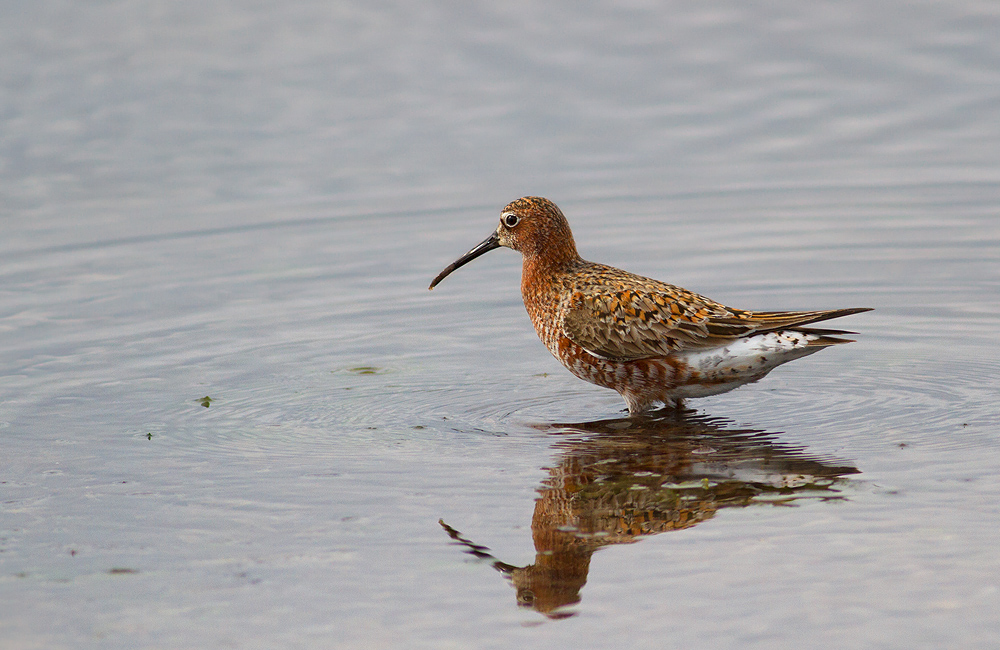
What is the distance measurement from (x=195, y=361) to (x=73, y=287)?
283 centimetres

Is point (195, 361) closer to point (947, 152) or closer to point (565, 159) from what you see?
point (565, 159)

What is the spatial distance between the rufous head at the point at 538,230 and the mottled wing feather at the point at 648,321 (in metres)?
0.72

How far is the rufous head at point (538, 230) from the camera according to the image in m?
11.2

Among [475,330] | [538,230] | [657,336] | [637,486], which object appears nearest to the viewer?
[637,486]

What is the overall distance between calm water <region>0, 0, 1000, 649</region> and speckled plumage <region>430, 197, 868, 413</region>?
0.33m

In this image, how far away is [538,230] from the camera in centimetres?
1124

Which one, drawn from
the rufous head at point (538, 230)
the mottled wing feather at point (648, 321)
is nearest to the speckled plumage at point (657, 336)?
the mottled wing feather at point (648, 321)

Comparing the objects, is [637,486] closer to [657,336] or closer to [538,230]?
[657,336]

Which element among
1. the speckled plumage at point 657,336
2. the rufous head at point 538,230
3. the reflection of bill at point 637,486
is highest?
the rufous head at point 538,230

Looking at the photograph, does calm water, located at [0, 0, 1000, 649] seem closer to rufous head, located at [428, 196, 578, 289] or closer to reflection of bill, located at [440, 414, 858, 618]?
reflection of bill, located at [440, 414, 858, 618]

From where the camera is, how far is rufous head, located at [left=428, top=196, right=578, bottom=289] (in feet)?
36.9

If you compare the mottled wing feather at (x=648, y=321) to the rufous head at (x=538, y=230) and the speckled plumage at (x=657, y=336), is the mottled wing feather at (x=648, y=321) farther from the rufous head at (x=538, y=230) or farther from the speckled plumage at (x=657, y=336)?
the rufous head at (x=538, y=230)

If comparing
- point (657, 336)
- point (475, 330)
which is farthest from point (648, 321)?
point (475, 330)

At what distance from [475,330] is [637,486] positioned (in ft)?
14.2
